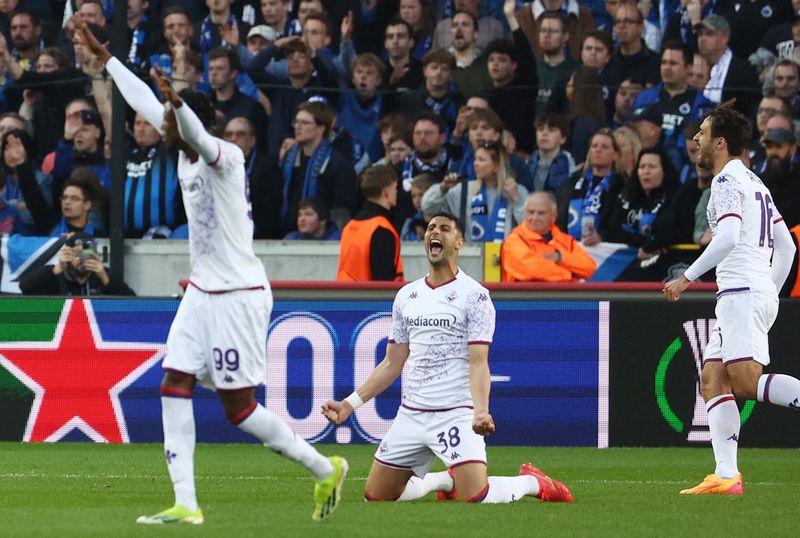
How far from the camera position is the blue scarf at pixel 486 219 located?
14.5m

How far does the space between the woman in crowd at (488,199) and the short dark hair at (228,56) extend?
2.58 meters

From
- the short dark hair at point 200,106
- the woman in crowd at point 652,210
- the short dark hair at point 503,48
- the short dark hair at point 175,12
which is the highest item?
the short dark hair at point 175,12

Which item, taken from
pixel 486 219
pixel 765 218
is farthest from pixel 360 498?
pixel 486 219

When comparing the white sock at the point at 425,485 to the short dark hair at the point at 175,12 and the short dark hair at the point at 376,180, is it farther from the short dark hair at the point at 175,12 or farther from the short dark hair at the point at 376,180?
the short dark hair at the point at 175,12

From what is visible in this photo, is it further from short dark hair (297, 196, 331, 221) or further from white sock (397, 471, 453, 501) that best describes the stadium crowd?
white sock (397, 471, 453, 501)

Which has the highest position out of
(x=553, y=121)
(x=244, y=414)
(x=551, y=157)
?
(x=553, y=121)

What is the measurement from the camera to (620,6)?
15.8 m

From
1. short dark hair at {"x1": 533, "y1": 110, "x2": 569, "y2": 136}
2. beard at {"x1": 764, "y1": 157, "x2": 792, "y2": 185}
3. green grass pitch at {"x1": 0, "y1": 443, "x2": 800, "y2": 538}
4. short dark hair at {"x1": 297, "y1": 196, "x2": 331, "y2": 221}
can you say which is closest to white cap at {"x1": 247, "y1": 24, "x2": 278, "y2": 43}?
short dark hair at {"x1": 297, "y1": 196, "x2": 331, "y2": 221}

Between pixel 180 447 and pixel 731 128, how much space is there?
398 cm

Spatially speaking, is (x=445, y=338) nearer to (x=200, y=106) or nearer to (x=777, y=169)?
(x=200, y=106)

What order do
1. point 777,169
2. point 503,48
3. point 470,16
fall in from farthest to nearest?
point 470,16, point 503,48, point 777,169

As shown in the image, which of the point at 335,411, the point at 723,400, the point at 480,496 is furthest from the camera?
the point at 723,400

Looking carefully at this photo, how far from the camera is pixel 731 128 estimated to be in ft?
31.0

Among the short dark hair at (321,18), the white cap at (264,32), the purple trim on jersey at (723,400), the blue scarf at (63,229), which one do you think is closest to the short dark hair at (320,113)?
the short dark hair at (321,18)
